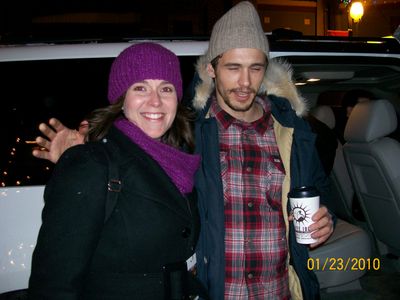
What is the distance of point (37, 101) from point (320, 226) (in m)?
1.57

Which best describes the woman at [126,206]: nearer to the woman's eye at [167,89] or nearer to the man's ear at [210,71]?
the woman's eye at [167,89]

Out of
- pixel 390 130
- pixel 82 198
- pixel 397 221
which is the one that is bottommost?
pixel 397 221

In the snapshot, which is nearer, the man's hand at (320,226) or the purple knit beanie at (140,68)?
the purple knit beanie at (140,68)

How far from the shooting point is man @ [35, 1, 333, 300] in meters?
1.99

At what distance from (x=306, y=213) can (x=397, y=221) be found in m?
2.09

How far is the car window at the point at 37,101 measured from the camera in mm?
2113

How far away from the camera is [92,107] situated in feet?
7.30

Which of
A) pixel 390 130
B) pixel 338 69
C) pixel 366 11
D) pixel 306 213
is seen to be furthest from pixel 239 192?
pixel 366 11

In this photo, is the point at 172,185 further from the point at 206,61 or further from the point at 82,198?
the point at 206,61

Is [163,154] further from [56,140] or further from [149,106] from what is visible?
[56,140]

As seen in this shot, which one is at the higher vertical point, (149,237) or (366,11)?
(366,11)
